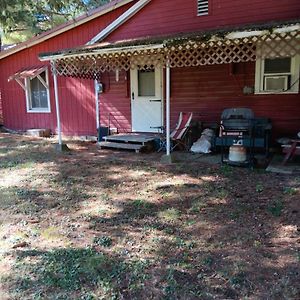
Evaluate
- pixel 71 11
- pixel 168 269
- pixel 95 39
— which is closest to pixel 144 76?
pixel 95 39

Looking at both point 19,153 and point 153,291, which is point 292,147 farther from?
point 19,153

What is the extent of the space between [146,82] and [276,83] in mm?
3229

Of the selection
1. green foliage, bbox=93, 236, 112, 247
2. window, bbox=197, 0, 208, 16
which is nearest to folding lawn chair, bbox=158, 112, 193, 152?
window, bbox=197, 0, 208, 16

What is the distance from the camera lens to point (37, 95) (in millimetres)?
11062

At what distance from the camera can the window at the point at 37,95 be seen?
1075 centimetres

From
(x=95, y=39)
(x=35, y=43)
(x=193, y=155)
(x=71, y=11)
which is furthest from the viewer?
(x=35, y=43)

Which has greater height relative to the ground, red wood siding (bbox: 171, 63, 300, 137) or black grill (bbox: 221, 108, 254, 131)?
red wood siding (bbox: 171, 63, 300, 137)

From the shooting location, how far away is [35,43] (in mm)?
10406

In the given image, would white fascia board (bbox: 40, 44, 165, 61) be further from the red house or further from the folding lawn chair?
the folding lawn chair

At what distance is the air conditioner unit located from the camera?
22.2ft

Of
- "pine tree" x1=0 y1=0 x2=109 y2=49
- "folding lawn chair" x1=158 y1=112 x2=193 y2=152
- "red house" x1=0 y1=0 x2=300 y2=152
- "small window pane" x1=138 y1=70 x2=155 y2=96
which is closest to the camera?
"red house" x1=0 y1=0 x2=300 y2=152

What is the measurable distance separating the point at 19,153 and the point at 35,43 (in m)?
4.43

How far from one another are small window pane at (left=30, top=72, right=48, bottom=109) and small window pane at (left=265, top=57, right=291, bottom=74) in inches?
277

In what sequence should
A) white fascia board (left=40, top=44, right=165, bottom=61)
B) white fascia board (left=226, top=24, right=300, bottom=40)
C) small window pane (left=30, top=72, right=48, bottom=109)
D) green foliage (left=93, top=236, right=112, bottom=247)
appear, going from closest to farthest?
green foliage (left=93, top=236, right=112, bottom=247) < white fascia board (left=226, top=24, right=300, bottom=40) < white fascia board (left=40, top=44, right=165, bottom=61) < small window pane (left=30, top=72, right=48, bottom=109)
